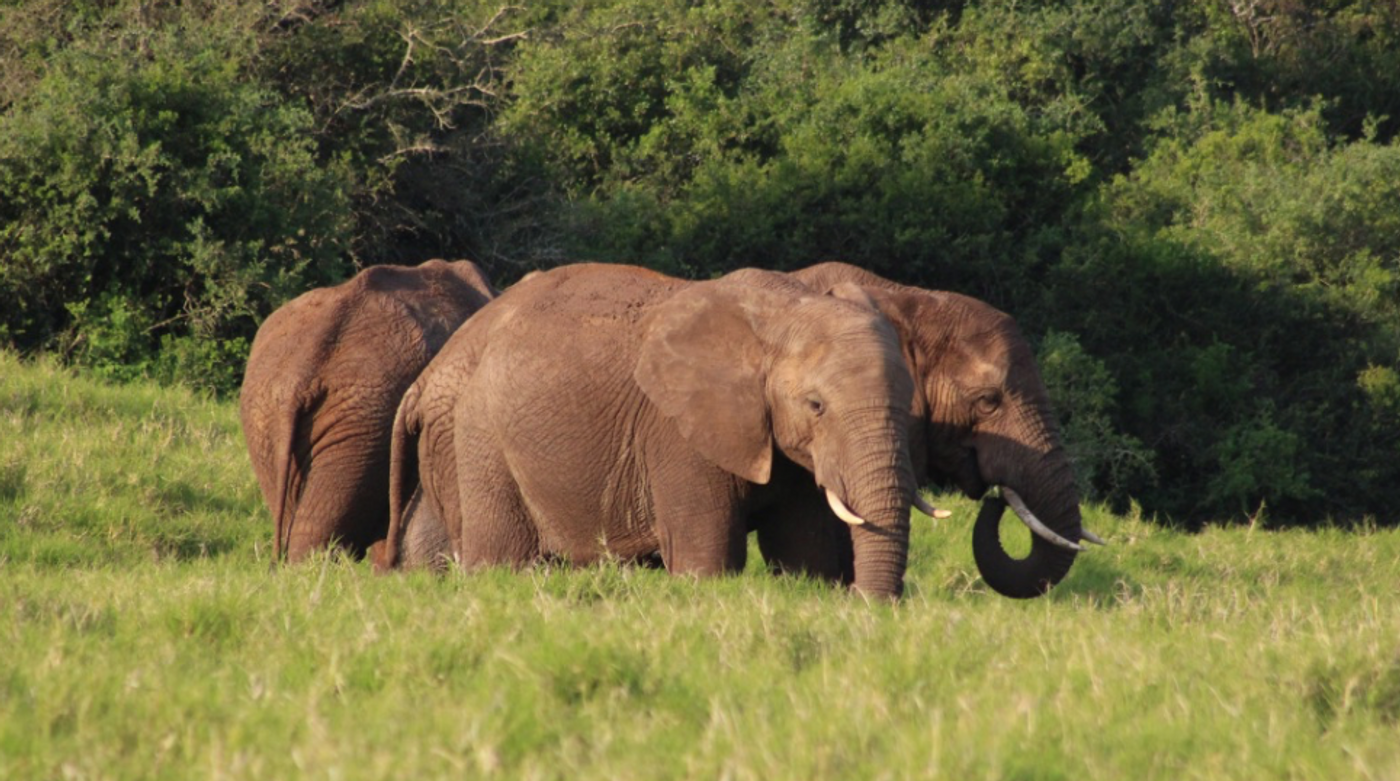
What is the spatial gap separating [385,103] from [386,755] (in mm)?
17882

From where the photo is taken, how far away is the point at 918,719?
5219 millimetres

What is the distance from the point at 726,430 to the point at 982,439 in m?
1.31

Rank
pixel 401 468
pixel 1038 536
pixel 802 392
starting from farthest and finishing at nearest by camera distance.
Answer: pixel 401 468 → pixel 1038 536 → pixel 802 392

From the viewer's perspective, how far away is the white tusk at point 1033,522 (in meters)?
8.95

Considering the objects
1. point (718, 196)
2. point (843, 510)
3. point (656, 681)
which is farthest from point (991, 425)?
point (718, 196)

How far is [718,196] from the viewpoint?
74.8 ft

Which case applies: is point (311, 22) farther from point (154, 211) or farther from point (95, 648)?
point (95, 648)

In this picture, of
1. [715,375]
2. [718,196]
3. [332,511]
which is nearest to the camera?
[715,375]

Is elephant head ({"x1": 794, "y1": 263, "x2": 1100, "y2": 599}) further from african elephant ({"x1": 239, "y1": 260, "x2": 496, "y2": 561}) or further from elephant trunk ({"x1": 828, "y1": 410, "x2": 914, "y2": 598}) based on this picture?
african elephant ({"x1": 239, "y1": 260, "x2": 496, "y2": 561})

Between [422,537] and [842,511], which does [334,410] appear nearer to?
[422,537]

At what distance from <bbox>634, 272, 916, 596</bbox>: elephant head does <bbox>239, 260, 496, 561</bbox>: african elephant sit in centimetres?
288

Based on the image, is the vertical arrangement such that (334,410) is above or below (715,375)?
below

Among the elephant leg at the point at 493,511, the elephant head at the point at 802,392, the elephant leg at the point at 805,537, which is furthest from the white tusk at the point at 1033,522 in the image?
the elephant leg at the point at 493,511

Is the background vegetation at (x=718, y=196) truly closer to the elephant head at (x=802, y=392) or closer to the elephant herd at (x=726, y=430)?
the elephant herd at (x=726, y=430)
